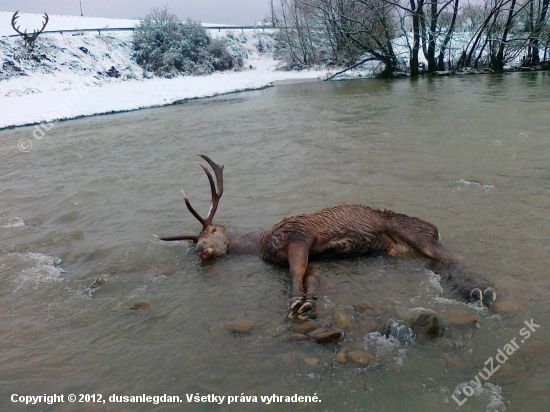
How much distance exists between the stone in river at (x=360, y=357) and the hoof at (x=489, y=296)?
45.4 inches

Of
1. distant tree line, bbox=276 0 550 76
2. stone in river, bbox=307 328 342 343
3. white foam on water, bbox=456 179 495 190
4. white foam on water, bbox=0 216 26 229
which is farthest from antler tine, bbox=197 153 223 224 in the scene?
distant tree line, bbox=276 0 550 76

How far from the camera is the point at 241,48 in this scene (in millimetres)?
54688

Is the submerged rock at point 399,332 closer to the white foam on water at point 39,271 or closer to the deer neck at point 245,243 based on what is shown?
the deer neck at point 245,243

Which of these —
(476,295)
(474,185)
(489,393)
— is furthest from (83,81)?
(489,393)

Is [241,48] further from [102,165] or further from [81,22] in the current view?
[102,165]

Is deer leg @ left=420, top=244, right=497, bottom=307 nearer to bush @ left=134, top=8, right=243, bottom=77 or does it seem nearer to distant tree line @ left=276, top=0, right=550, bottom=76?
distant tree line @ left=276, top=0, right=550, bottom=76

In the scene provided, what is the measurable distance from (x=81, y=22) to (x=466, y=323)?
205 feet

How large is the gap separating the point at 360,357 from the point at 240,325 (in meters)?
0.99

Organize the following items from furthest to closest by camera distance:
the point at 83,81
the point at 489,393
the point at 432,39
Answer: the point at 83,81 < the point at 432,39 < the point at 489,393

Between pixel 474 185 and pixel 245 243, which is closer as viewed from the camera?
pixel 245 243

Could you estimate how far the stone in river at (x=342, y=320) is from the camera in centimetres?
306

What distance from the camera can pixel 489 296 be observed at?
126 inches

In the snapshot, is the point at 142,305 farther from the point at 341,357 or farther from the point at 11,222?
the point at 11,222

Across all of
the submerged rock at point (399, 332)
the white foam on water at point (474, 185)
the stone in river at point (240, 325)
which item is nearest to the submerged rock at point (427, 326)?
the submerged rock at point (399, 332)
